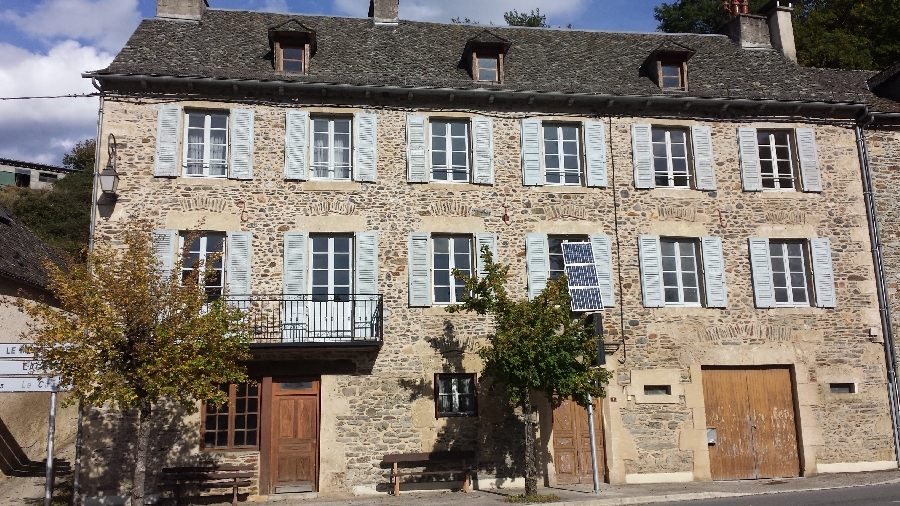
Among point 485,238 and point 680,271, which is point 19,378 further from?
point 680,271

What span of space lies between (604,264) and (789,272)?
398 centimetres

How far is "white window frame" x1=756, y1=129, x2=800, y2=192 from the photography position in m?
15.7

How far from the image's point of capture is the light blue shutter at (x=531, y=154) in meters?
14.8

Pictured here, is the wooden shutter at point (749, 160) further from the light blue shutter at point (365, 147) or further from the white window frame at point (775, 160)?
the light blue shutter at point (365, 147)

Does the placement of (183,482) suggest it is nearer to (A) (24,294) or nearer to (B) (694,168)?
(A) (24,294)

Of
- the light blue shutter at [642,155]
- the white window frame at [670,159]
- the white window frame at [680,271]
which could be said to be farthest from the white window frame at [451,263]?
the white window frame at [670,159]

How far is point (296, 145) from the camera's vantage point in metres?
14.3

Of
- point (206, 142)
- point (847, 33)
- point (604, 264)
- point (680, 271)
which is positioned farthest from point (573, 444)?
point (847, 33)

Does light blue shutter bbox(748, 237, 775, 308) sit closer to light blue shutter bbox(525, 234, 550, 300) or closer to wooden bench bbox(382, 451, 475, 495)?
light blue shutter bbox(525, 234, 550, 300)

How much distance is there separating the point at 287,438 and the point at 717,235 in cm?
921

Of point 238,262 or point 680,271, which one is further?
point 680,271

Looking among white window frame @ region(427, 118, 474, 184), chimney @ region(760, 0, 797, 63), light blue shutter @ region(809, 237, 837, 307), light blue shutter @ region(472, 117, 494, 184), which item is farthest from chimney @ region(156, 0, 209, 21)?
light blue shutter @ region(809, 237, 837, 307)

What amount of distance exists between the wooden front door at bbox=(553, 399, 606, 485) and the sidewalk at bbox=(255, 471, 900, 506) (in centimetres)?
40

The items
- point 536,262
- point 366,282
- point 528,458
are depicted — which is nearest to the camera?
point 528,458
